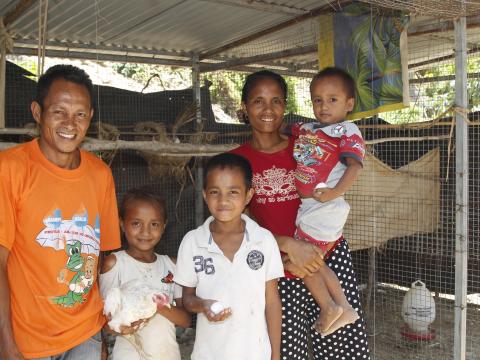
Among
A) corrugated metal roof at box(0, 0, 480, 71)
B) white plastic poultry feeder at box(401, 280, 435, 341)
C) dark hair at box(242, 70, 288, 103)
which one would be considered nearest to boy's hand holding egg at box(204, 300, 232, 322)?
dark hair at box(242, 70, 288, 103)

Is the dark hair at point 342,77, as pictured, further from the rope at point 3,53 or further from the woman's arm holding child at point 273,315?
the rope at point 3,53

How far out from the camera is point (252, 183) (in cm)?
202

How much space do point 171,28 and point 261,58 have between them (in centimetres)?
88

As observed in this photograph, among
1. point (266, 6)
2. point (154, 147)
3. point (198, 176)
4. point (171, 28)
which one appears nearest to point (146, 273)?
point (154, 147)

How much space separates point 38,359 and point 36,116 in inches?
34.4

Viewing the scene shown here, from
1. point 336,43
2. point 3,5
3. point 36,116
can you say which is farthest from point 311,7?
point 36,116

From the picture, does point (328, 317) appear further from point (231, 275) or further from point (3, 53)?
point (3, 53)

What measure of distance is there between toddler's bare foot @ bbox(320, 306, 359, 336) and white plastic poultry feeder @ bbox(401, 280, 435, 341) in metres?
2.80

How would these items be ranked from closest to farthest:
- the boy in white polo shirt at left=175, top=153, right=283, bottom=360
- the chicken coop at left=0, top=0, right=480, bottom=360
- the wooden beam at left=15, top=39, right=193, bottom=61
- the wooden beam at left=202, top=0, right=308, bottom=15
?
1. the boy in white polo shirt at left=175, top=153, right=283, bottom=360
2. the chicken coop at left=0, top=0, right=480, bottom=360
3. the wooden beam at left=202, top=0, right=308, bottom=15
4. the wooden beam at left=15, top=39, right=193, bottom=61

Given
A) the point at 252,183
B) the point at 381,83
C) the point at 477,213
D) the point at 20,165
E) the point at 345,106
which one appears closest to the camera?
the point at 20,165

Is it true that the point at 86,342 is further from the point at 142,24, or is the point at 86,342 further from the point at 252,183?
the point at 142,24

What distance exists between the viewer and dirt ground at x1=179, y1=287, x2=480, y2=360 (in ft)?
14.3

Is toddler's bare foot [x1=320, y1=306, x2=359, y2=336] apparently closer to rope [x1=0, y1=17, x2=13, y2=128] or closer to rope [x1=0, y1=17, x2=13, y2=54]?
rope [x1=0, y1=17, x2=13, y2=128]

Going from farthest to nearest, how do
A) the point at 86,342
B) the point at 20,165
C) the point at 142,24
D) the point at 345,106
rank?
the point at 142,24 < the point at 345,106 < the point at 86,342 < the point at 20,165
